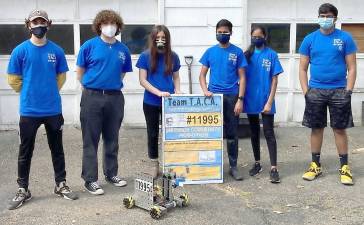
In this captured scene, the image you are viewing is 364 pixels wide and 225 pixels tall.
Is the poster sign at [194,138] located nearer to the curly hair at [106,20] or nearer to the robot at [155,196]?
the robot at [155,196]

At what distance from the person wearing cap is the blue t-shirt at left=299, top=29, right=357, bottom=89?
9.47 ft

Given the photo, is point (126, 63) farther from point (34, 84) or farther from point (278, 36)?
point (278, 36)

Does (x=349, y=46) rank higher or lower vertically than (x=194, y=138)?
higher

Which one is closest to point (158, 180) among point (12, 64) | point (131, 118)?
point (12, 64)

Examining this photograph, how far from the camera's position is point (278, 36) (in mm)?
8680

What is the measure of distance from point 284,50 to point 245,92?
3262 millimetres

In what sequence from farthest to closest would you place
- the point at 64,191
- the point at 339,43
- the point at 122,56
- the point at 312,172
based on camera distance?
the point at 312,172
the point at 339,43
the point at 122,56
the point at 64,191

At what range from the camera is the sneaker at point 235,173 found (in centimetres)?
586

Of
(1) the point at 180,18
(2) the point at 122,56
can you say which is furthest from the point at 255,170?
(1) the point at 180,18

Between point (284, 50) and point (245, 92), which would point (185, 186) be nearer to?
point (245, 92)

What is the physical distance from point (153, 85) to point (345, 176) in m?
2.51

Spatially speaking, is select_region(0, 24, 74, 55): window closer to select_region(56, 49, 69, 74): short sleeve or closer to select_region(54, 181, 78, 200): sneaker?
select_region(56, 49, 69, 74): short sleeve

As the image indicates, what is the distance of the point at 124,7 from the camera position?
8.32 metres

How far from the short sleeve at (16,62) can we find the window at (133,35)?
11.6 ft
